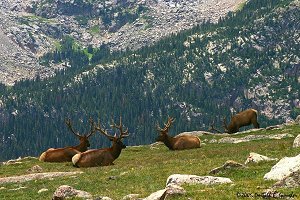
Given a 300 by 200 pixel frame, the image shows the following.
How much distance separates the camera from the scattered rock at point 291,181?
58.2ft

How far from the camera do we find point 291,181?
17875mm

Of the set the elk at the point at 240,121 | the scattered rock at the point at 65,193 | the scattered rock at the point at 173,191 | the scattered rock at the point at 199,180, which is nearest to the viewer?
the scattered rock at the point at 173,191

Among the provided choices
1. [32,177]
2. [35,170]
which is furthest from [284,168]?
[35,170]

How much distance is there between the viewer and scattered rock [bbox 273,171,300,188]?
1773 cm

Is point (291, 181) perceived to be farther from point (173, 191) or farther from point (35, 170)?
point (35, 170)

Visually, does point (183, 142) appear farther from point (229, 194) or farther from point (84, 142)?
point (229, 194)

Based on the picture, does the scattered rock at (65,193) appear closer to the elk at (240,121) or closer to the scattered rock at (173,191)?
the scattered rock at (173,191)

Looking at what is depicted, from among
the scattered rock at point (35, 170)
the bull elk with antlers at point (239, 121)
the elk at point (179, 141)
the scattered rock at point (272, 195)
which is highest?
the bull elk with antlers at point (239, 121)

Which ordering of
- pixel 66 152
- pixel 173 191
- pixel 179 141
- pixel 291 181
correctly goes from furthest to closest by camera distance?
1. pixel 179 141
2. pixel 66 152
3. pixel 291 181
4. pixel 173 191

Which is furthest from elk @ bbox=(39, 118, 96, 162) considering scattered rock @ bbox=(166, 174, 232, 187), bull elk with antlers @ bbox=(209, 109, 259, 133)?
bull elk with antlers @ bbox=(209, 109, 259, 133)

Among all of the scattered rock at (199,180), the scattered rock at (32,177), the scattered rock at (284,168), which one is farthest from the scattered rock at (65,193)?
the scattered rock at (32,177)

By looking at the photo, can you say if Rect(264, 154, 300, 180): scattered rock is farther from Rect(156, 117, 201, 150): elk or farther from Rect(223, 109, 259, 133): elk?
Rect(223, 109, 259, 133): elk

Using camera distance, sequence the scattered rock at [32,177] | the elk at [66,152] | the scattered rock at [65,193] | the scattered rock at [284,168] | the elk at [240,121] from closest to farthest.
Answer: the scattered rock at [284,168]
the scattered rock at [65,193]
the scattered rock at [32,177]
the elk at [66,152]
the elk at [240,121]

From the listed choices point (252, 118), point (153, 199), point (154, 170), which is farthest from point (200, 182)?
point (252, 118)
